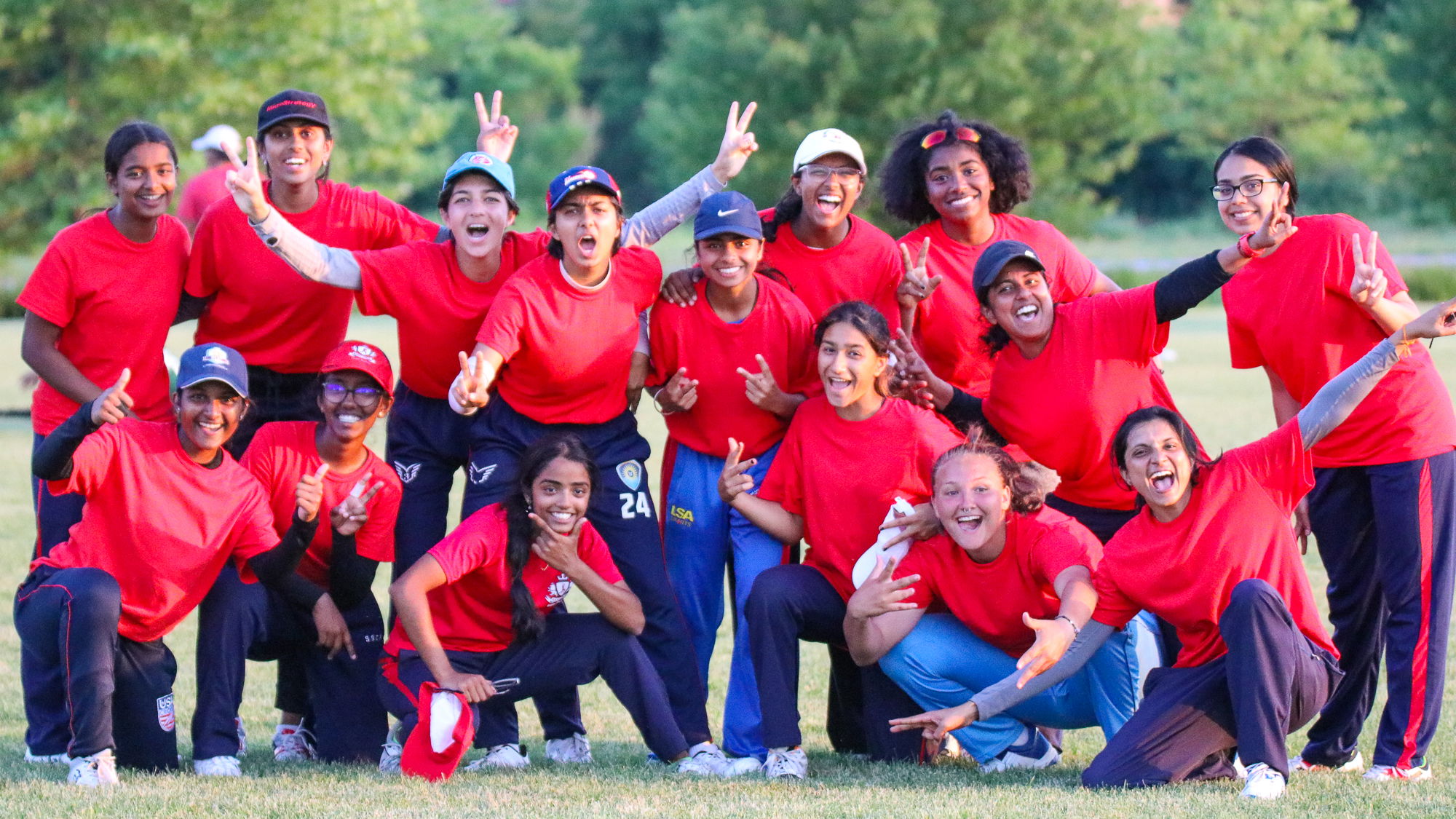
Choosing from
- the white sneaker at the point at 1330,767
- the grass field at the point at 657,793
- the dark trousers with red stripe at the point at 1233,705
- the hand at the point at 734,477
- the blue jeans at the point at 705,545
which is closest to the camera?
the grass field at the point at 657,793

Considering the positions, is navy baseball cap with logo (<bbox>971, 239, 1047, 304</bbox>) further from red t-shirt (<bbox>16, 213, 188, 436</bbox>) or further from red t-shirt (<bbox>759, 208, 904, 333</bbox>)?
red t-shirt (<bbox>16, 213, 188, 436</bbox>)

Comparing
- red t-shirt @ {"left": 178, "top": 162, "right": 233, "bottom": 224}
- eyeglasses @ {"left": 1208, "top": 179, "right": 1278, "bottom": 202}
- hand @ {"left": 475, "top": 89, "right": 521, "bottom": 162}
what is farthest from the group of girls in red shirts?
red t-shirt @ {"left": 178, "top": 162, "right": 233, "bottom": 224}

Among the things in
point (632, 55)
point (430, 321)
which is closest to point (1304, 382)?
point (430, 321)

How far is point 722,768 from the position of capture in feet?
18.6

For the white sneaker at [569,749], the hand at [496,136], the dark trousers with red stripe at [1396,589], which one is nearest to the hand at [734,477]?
the white sneaker at [569,749]

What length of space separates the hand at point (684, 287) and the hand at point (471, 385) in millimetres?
807

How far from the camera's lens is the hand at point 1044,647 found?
5.26 meters

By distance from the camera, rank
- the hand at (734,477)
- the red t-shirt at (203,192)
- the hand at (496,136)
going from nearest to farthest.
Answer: the hand at (734,477)
the hand at (496,136)
the red t-shirt at (203,192)

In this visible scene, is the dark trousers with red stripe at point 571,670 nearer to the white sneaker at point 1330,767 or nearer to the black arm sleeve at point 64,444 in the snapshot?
the black arm sleeve at point 64,444

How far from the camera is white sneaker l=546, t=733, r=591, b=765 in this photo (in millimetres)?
6148

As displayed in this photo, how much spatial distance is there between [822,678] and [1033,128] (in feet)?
118

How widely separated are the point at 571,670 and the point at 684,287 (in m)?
1.47

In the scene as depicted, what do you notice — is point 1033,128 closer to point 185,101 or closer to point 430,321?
point 185,101

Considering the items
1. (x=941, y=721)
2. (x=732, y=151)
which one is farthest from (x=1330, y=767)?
(x=732, y=151)
